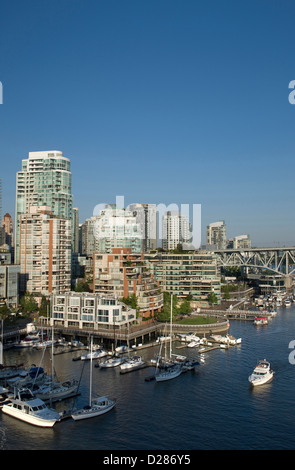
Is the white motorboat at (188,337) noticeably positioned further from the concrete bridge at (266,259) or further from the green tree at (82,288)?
the concrete bridge at (266,259)

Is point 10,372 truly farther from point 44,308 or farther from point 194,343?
point 44,308

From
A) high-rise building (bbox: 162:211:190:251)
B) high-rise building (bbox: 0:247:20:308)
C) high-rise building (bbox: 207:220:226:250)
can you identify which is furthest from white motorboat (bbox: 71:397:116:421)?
high-rise building (bbox: 207:220:226:250)

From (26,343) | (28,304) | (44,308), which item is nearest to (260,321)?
(44,308)

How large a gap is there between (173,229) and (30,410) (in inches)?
4484

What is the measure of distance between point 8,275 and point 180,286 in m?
21.3

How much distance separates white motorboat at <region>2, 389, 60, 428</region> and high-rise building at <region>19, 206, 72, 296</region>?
29.4 metres

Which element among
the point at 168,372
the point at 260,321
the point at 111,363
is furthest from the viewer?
the point at 260,321

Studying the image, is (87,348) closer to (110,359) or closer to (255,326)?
(110,359)

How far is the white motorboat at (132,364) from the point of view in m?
29.9

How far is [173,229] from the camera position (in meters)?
134

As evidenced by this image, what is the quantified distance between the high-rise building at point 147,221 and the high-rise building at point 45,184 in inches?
1716

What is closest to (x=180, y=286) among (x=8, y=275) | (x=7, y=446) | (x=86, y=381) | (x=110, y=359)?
(x=8, y=275)

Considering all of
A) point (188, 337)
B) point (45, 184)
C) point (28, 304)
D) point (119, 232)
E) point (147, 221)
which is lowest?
point (188, 337)
